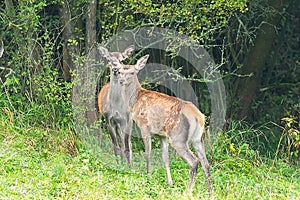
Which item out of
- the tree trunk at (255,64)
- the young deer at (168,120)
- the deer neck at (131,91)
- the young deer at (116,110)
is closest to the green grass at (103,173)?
the young deer at (116,110)

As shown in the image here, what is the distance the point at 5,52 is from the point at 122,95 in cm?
257

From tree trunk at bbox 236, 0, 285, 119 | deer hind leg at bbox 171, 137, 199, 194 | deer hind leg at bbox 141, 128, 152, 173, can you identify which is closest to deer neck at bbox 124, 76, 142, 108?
deer hind leg at bbox 141, 128, 152, 173

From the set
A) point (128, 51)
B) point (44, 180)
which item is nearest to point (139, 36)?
point (128, 51)

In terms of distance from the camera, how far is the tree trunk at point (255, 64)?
1206 cm

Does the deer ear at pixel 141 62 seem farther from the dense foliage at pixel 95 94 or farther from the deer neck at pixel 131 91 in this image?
the dense foliage at pixel 95 94

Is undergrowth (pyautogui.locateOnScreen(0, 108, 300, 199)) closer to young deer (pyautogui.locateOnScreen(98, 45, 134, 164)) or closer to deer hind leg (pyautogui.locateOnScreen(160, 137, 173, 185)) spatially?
deer hind leg (pyautogui.locateOnScreen(160, 137, 173, 185))

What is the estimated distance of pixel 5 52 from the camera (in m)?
11.0

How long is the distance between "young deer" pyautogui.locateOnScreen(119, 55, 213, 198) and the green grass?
320 mm

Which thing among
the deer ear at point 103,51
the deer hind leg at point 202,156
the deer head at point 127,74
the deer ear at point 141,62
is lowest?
the deer hind leg at point 202,156

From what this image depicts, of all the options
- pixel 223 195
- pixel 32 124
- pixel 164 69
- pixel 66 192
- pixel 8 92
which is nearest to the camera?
pixel 66 192

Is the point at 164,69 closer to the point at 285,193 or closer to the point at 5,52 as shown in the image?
the point at 5,52

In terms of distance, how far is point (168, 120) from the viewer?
8.31 metres

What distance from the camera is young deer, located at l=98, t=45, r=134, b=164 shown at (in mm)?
9359

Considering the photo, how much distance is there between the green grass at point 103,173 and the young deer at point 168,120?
32 centimetres
